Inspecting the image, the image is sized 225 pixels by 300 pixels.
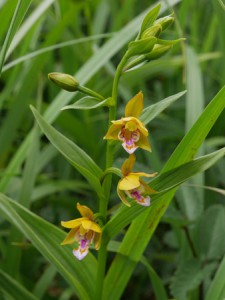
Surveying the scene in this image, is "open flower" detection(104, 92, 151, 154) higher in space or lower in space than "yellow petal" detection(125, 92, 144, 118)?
lower

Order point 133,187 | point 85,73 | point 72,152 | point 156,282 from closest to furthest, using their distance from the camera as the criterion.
→ point 133,187
point 72,152
point 156,282
point 85,73

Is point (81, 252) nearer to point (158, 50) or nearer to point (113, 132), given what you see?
point (113, 132)

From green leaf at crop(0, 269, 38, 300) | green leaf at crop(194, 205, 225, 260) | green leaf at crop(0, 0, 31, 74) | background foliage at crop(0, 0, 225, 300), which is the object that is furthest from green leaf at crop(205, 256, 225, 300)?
green leaf at crop(0, 0, 31, 74)

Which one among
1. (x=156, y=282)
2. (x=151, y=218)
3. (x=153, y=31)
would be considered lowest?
(x=156, y=282)

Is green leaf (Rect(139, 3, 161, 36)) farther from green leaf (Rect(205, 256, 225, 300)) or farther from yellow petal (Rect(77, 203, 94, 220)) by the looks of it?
green leaf (Rect(205, 256, 225, 300))

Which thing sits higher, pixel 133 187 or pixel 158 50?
pixel 158 50

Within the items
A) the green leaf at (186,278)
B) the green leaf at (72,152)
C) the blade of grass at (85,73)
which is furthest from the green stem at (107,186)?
the blade of grass at (85,73)

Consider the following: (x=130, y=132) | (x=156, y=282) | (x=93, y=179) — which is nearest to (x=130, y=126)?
(x=130, y=132)

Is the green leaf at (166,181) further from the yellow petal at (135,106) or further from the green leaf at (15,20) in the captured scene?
the green leaf at (15,20)
